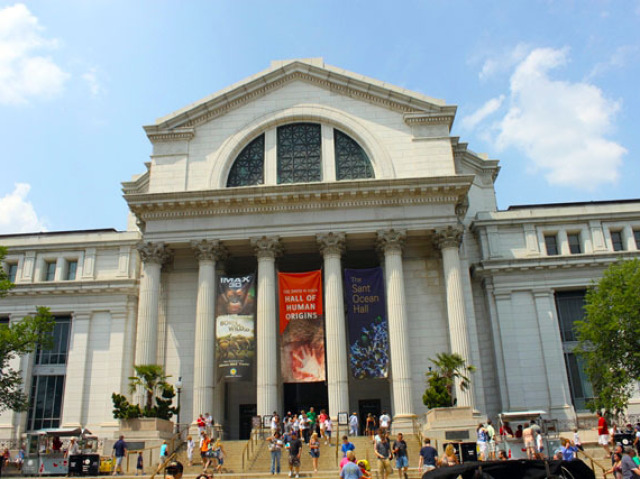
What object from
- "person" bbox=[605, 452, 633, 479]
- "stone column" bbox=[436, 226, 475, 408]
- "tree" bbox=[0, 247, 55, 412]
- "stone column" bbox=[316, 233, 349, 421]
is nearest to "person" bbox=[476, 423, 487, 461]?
"stone column" bbox=[436, 226, 475, 408]

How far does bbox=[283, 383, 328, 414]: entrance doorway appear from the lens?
40.4 meters

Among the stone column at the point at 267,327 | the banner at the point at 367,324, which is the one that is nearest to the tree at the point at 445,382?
the banner at the point at 367,324

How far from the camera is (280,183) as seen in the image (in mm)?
39250

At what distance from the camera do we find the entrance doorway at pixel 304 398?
40438mm

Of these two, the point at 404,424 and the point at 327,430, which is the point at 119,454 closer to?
the point at 327,430

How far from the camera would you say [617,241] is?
4247cm

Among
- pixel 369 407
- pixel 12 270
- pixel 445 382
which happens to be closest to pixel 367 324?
pixel 445 382

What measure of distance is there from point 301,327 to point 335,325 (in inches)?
76.3

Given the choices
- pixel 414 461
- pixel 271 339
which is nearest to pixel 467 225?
pixel 271 339

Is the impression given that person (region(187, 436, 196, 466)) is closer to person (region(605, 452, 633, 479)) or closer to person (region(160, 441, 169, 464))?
person (region(160, 441, 169, 464))

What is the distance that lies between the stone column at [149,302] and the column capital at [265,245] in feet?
18.2

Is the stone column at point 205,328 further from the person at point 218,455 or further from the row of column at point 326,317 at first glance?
the person at point 218,455

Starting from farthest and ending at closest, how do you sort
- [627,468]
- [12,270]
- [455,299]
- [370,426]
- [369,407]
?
[12,270] < [369,407] < [455,299] < [370,426] < [627,468]

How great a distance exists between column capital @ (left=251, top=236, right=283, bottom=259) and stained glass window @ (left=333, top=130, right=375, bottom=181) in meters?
6.12
